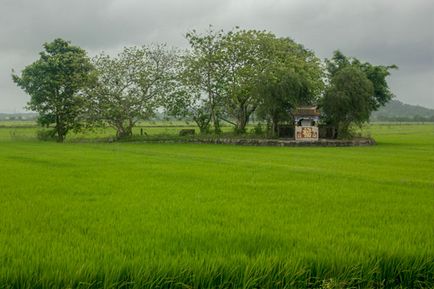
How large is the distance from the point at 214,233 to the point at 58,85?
30.6 metres

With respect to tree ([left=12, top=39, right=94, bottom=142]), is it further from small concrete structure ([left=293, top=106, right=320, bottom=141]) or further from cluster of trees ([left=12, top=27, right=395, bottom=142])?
small concrete structure ([left=293, top=106, right=320, bottom=141])

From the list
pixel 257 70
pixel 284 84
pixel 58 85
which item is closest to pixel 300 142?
pixel 284 84

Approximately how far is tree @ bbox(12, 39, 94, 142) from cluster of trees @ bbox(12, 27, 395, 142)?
7 cm

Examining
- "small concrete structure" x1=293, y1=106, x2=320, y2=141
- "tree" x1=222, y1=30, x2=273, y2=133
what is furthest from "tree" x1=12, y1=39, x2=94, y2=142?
"small concrete structure" x1=293, y1=106, x2=320, y2=141

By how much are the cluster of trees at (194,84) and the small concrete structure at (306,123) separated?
4.33 ft

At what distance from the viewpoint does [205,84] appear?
3400 centimetres

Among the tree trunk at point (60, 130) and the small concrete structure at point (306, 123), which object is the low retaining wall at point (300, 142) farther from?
the tree trunk at point (60, 130)

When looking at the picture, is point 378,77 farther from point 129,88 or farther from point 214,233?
point 214,233

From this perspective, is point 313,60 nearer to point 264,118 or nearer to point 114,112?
point 264,118

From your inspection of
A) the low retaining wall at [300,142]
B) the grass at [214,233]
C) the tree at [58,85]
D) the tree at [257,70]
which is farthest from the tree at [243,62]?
the grass at [214,233]

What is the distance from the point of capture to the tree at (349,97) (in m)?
30.7

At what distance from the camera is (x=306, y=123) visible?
30500mm

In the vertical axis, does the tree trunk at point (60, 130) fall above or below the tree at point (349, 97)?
below

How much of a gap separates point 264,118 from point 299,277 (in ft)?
93.3
